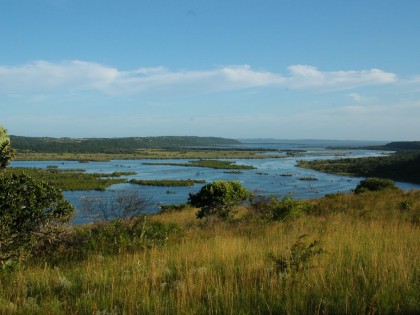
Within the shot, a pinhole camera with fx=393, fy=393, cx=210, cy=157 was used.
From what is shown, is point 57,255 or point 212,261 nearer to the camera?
point 212,261

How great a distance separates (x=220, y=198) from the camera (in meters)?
23.7

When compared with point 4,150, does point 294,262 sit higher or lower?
lower

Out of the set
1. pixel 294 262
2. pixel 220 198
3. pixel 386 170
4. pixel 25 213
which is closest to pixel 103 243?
pixel 25 213

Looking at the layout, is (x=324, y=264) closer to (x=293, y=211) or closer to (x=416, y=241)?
(x=416, y=241)

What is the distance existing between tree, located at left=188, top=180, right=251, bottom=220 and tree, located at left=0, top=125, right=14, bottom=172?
16.0 m

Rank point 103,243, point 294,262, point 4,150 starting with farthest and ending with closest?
point 103,243, point 4,150, point 294,262

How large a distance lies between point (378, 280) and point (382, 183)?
33160 millimetres

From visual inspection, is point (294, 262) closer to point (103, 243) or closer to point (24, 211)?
point (24, 211)

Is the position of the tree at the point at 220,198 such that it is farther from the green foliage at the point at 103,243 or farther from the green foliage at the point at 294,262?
the green foliage at the point at 294,262

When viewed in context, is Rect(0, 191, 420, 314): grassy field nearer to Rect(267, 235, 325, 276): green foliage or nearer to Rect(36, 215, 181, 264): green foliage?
Rect(267, 235, 325, 276): green foliage

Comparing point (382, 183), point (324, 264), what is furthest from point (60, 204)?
point (382, 183)

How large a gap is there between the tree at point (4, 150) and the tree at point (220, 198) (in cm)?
1598

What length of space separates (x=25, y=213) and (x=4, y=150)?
1322 millimetres

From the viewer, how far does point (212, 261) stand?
5938mm
